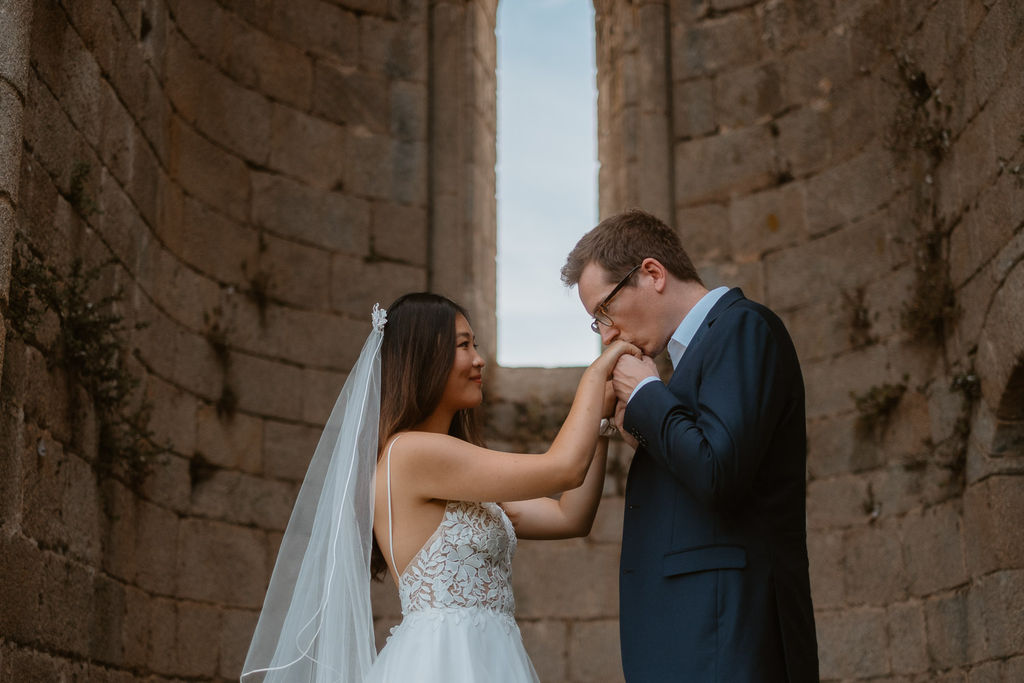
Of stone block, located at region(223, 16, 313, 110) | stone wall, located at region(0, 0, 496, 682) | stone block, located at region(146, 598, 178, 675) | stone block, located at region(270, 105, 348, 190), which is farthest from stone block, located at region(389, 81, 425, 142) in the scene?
stone block, located at region(146, 598, 178, 675)

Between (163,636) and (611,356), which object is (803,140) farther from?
(163,636)

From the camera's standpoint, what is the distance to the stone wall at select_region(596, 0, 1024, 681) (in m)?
4.57

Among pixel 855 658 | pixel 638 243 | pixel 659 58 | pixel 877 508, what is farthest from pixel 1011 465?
pixel 659 58

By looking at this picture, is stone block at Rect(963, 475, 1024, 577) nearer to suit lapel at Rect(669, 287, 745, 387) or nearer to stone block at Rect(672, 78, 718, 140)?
suit lapel at Rect(669, 287, 745, 387)

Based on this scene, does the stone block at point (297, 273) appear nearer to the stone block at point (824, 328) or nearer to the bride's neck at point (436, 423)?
the stone block at point (824, 328)

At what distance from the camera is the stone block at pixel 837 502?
5.56 metres

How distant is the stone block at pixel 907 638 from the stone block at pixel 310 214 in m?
3.27

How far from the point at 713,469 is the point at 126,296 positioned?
3.12 m

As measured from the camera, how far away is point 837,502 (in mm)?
5648

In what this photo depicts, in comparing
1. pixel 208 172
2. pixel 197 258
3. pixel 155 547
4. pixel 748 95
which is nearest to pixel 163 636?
pixel 155 547

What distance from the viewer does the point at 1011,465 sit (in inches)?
181

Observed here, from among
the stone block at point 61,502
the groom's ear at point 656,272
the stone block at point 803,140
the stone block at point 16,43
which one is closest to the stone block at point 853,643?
the stone block at point 803,140

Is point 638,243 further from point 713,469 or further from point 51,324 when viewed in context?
point 51,324

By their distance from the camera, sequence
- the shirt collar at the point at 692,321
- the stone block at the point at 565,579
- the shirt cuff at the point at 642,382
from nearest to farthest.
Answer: the shirt cuff at the point at 642,382 < the shirt collar at the point at 692,321 < the stone block at the point at 565,579
